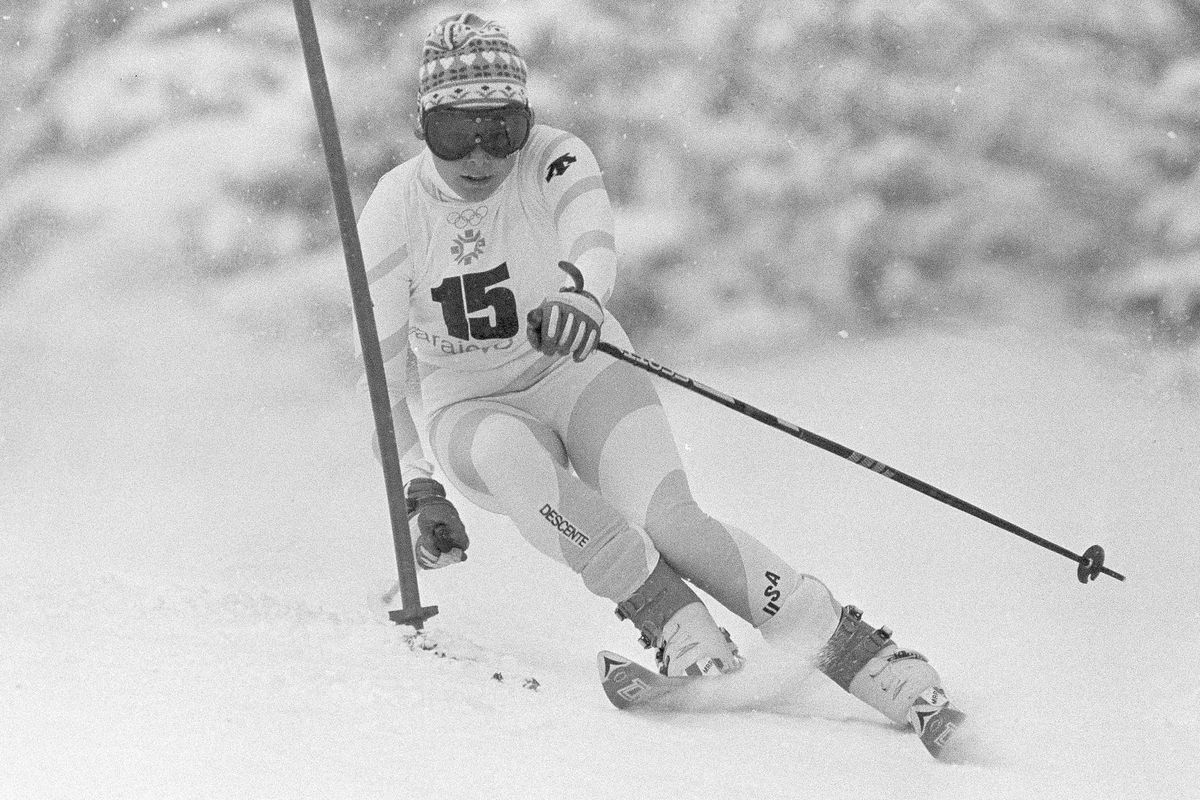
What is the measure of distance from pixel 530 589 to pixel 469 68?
1.70 meters

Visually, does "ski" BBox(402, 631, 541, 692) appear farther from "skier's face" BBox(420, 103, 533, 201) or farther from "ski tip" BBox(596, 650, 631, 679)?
"skier's face" BBox(420, 103, 533, 201)

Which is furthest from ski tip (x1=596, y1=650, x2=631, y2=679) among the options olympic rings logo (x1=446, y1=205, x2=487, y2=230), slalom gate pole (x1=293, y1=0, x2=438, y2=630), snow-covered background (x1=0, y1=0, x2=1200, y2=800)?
olympic rings logo (x1=446, y1=205, x2=487, y2=230)

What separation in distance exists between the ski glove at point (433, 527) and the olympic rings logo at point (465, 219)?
1.65ft

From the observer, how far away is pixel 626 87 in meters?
5.64

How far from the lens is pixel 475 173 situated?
2.54m

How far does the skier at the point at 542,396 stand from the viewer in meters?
2.35

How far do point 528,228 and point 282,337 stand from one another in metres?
3.13

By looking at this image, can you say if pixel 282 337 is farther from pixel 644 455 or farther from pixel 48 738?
pixel 48 738

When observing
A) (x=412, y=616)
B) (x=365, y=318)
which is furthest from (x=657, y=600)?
(x=365, y=318)

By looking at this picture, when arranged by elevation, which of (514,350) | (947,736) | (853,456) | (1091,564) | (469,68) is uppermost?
(469,68)

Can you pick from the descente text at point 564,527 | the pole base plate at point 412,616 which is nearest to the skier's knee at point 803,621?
the descente text at point 564,527

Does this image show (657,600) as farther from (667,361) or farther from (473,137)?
(667,361)

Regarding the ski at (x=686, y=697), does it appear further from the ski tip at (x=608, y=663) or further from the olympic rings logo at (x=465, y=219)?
the olympic rings logo at (x=465, y=219)

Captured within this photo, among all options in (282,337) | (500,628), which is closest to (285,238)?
(282,337)
